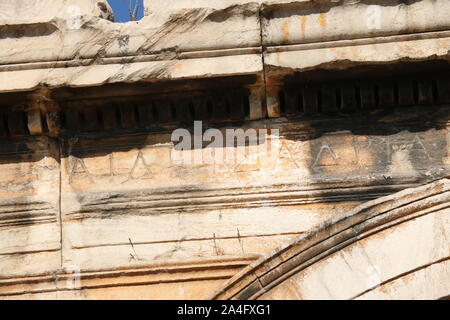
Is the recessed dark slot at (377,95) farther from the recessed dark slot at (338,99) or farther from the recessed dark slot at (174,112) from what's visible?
the recessed dark slot at (174,112)

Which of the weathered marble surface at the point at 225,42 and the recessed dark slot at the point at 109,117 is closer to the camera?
the weathered marble surface at the point at 225,42

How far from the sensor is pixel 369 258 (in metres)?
6.14

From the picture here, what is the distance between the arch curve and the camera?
609cm

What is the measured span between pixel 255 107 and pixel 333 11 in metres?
0.66

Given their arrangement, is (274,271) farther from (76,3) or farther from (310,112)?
(76,3)

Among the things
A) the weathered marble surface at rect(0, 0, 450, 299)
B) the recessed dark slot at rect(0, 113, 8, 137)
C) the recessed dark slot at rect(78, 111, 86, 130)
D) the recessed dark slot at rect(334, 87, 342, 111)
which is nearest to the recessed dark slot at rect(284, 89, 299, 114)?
the weathered marble surface at rect(0, 0, 450, 299)

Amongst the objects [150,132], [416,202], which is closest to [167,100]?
[150,132]

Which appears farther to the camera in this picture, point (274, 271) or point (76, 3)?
point (76, 3)

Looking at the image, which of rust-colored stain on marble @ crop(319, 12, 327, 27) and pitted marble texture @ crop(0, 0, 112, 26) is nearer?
rust-colored stain on marble @ crop(319, 12, 327, 27)

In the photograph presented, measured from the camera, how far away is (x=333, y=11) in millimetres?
6512

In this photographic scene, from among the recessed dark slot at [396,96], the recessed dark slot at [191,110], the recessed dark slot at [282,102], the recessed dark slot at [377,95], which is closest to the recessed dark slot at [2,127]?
the recessed dark slot at [191,110]

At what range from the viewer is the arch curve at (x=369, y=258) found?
20.0 ft

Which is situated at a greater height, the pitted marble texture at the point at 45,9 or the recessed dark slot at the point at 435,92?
the pitted marble texture at the point at 45,9

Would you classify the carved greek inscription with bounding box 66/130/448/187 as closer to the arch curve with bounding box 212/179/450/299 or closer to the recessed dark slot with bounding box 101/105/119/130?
the recessed dark slot with bounding box 101/105/119/130
